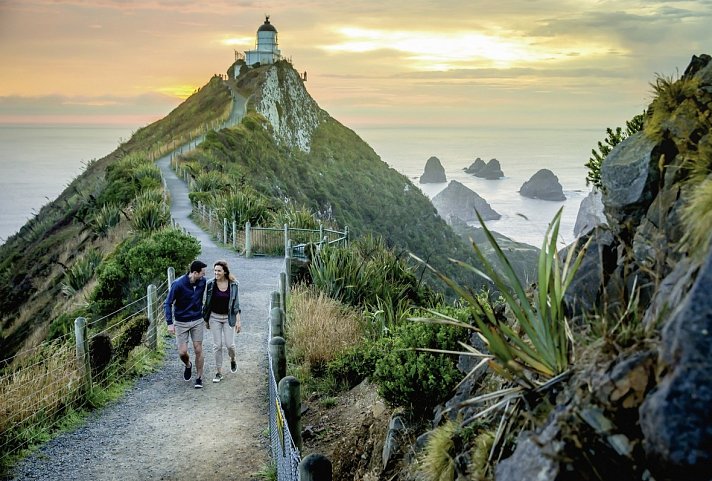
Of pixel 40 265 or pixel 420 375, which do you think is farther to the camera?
pixel 40 265

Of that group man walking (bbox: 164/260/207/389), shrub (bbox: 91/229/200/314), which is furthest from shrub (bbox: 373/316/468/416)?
shrub (bbox: 91/229/200/314)

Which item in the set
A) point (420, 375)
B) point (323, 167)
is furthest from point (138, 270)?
point (323, 167)

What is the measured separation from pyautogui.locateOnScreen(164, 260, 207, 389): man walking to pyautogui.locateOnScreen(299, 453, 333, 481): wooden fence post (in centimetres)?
543

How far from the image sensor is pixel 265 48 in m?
97.2

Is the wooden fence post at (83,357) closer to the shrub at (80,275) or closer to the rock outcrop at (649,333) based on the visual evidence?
the rock outcrop at (649,333)

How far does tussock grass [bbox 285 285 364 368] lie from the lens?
1063 cm

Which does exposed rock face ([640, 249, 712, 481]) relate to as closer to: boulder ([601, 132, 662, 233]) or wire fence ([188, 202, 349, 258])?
boulder ([601, 132, 662, 233])

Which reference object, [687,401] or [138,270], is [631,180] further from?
[138,270]

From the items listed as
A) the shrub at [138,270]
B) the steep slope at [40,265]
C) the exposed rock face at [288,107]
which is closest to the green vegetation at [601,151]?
the shrub at [138,270]

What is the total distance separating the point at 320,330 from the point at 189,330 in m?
2.17

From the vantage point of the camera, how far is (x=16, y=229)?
2194 inches

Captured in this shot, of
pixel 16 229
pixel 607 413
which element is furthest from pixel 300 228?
pixel 16 229

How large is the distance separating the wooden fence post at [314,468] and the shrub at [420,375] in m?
2.26

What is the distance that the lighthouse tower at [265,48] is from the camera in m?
96.9
